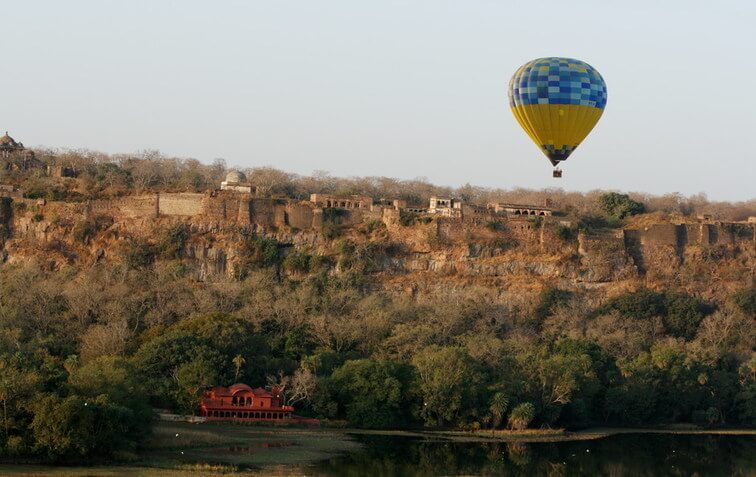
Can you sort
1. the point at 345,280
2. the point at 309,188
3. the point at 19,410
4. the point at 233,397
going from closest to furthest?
the point at 19,410
the point at 233,397
the point at 345,280
the point at 309,188

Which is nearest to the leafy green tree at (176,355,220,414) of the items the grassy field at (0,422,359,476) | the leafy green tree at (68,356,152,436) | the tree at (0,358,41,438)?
the grassy field at (0,422,359,476)

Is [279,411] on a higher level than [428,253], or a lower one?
lower

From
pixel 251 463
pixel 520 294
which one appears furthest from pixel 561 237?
pixel 251 463

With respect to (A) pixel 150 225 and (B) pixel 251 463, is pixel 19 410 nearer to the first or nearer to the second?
(B) pixel 251 463

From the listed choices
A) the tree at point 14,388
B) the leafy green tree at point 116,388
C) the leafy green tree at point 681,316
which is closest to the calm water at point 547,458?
the leafy green tree at point 116,388

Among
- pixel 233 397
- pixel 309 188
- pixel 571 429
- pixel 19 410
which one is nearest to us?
pixel 19 410

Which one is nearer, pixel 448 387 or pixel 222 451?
pixel 222 451

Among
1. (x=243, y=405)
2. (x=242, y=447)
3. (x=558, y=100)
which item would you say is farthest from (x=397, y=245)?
(x=242, y=447)

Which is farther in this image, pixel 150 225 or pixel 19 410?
pixel 150 225

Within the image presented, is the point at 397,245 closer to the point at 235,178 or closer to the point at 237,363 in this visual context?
the point at 235,178
